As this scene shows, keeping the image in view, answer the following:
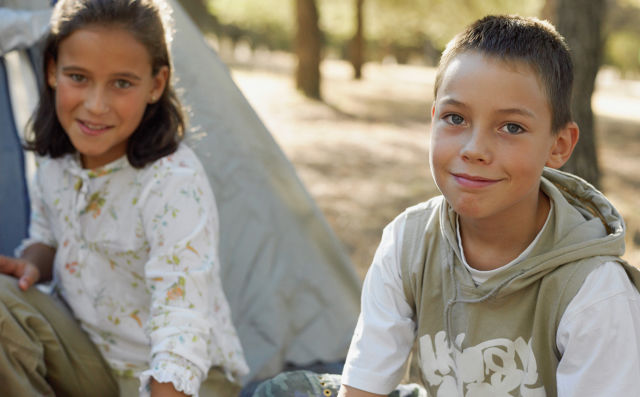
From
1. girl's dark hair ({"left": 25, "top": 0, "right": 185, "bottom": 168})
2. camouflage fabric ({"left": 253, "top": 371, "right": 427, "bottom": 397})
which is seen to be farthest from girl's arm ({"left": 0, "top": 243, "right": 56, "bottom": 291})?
camouflage fabric ({"left": 253, "top": 371, "right": 427, "bottom": 397})

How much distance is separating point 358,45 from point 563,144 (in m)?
12.4

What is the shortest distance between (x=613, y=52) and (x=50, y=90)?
31.7 metres

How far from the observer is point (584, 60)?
389 centimetres

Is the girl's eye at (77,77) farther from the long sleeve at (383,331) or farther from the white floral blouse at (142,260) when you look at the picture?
the long sleeve at (383,331)

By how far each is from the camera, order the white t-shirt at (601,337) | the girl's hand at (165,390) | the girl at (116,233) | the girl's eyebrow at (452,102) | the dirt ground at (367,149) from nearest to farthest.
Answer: the white t-shirt at (601,337), the girl's eyebrow at (452,102), the girl's hand at (165,390), the girl at (116,233), the dirt ground at (367,149)

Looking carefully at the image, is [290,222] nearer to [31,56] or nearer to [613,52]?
[31,56]

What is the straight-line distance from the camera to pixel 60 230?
192 cm

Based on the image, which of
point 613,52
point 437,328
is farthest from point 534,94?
point 613,52

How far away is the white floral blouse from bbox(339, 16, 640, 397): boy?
41 centimetres

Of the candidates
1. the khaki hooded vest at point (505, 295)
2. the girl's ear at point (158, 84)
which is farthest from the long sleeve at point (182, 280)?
the khaki hooded vest at point (505, 295)

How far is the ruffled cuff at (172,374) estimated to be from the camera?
1533 mm

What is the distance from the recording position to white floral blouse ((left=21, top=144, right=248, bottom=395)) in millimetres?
1635

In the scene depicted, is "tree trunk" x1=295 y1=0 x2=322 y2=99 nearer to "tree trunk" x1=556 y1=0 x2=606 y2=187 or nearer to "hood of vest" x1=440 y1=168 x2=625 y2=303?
"tree trunk" x1=556 y1=0 x2=606 y2=187

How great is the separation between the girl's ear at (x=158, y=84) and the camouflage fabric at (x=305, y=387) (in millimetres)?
776
